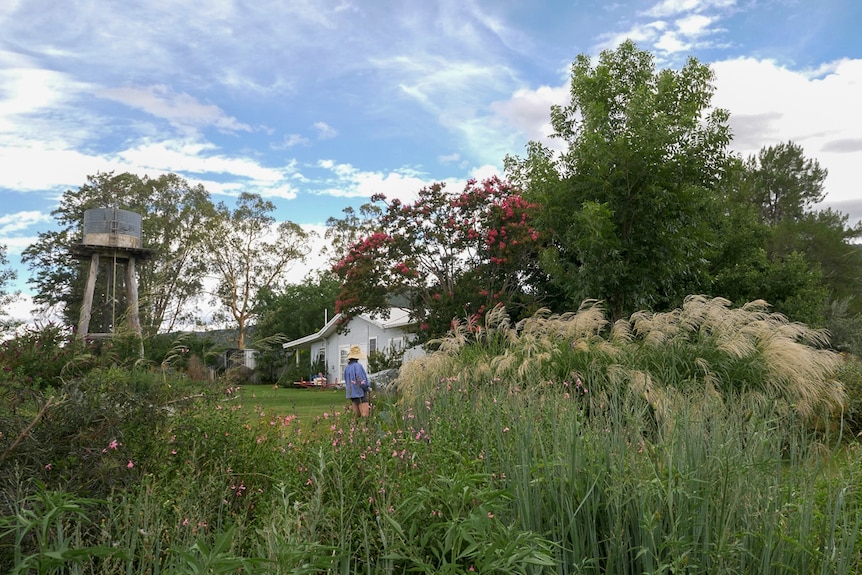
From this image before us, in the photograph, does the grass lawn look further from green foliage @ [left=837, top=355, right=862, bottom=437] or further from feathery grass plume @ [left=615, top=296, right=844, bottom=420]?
→ green foliage @ [left=837, top=355, right=862, bottom=437]

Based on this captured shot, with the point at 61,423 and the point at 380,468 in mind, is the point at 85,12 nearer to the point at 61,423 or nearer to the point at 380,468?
the point at 61,423

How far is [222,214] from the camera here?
38.2 m

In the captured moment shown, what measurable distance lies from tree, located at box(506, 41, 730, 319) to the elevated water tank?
12798 millimetres

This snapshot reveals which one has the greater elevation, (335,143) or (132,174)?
(132,174)

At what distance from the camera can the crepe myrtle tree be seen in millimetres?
18547

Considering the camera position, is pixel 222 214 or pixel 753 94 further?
pixel 222 214

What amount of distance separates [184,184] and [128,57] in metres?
27.8

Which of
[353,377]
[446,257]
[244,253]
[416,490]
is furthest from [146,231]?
[416,490]

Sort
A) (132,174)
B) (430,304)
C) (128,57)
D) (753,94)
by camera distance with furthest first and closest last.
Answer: (132,174) < (430,304) < (753,94) < (128,57)

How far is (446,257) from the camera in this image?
2027 cm

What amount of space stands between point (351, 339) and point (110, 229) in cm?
1579

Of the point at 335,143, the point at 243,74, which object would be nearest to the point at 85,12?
the point at 243,74

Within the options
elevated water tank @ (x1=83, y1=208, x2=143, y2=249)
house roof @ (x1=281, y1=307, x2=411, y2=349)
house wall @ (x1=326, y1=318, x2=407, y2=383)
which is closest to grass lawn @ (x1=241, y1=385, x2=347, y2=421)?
house roof @ (x1=281, y1=307, x2=411, y2=349)

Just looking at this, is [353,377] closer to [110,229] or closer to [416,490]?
[416,490]
